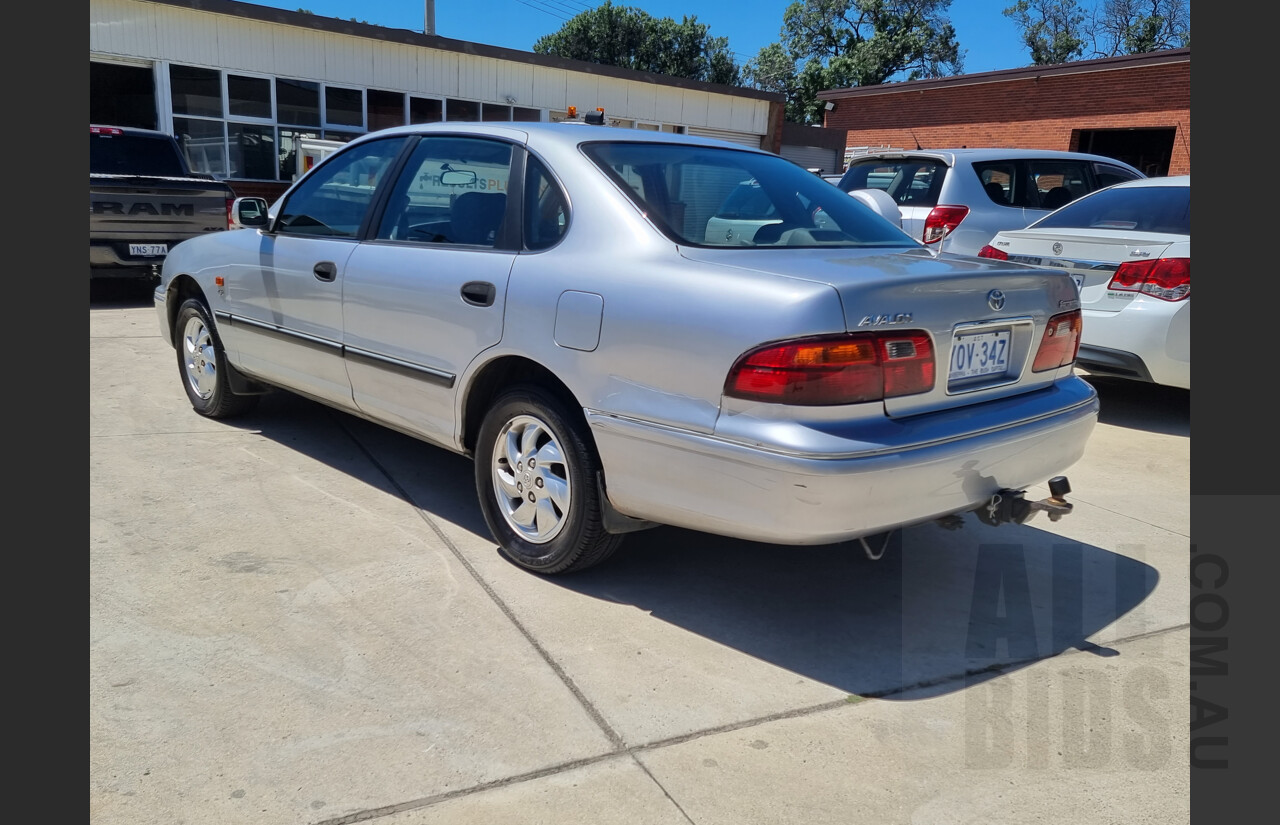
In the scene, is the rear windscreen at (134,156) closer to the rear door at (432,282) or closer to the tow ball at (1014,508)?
the rear door at (432,282)

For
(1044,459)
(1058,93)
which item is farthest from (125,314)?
(1058,93)

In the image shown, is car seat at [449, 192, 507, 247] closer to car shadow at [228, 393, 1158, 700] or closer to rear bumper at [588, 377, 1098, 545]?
rear bumper at [588, 377, 1098, 545]

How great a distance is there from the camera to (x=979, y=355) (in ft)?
10.6

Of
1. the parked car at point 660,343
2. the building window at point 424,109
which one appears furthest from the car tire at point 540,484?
the building window at point 424,109

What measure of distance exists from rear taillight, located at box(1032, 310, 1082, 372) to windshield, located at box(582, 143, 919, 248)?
2.13 feet

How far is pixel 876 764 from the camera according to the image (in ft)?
8.52

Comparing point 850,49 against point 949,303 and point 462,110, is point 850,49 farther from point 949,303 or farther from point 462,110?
point 949,303

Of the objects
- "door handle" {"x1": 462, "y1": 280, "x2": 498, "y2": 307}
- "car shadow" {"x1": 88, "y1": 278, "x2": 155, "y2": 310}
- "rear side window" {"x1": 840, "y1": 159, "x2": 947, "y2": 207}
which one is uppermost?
"rear side window" {"x1": 840, "y1": 159, "x2": 947, "y2": 207}

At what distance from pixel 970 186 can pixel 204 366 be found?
6382 millimetres

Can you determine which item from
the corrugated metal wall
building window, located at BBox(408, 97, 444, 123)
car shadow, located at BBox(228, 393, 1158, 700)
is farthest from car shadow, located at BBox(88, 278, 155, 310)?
building window, located at BBox(408, 97, 444, 123)

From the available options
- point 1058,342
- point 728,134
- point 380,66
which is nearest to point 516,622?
point 1058,342

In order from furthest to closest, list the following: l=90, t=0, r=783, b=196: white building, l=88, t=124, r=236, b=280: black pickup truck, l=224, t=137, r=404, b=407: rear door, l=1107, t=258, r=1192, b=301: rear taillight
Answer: l=90, t=0, r=783, b=196: white building
l=88, t=124, r=236, b=280: black pickup truck
l=1107, t=258, r=1192, b=301: rear taillight
l=224, t=137, r=404, b=407: rear door

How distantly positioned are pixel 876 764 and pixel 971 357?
4.35 ft

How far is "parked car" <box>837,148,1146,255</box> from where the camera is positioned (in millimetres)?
8500
